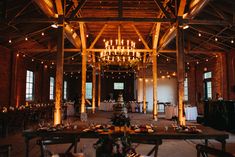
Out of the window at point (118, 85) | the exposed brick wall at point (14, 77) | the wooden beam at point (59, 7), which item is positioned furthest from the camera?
the window at point (118, 85)

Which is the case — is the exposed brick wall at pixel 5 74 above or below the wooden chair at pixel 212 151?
above

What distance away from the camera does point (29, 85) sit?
13289 mm

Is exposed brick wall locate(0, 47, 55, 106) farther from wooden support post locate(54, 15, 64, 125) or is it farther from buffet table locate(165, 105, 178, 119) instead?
buffet table locate(165, 105, 178, 119)

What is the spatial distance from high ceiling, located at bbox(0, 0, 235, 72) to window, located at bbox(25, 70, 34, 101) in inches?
47.2

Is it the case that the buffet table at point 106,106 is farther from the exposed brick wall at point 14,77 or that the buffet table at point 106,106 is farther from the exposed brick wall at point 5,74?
the exposed brick wall at point 5,74

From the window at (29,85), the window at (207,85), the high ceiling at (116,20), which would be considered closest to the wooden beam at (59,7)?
the high ceiling at (116,20)

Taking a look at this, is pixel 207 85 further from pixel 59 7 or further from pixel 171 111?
pixel 59 7

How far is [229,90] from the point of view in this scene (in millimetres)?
11539

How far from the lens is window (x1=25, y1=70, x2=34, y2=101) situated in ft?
42.9

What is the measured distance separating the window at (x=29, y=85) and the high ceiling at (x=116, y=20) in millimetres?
1199

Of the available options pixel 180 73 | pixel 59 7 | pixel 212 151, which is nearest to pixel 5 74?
pixel 59 7

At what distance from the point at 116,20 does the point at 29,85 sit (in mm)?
8936

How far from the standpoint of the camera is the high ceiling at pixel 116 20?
6902 millimetres

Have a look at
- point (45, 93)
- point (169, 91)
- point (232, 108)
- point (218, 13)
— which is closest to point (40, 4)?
point (218, 13)
